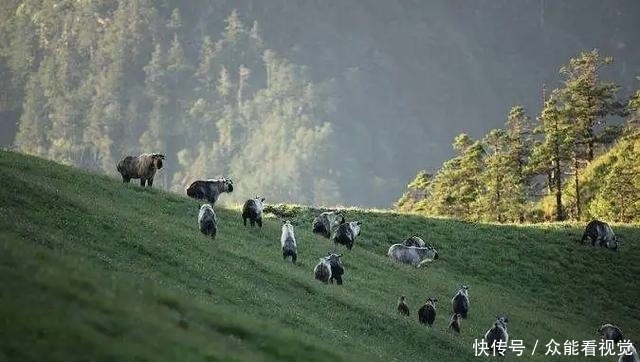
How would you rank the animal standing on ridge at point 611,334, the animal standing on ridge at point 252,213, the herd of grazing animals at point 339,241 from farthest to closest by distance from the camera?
the animal standing on ridge at point 611,334
the animal standing on ridge at point 252,213
the herd of grazing animals at point 339,241

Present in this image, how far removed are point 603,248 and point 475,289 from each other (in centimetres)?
1756

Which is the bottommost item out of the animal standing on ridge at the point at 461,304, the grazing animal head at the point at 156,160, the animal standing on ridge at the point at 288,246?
the animal standing on ridge at the point at 461,304

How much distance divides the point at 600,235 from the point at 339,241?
25.0 meters

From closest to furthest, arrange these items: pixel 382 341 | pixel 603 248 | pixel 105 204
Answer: pixel 382 341 < pixel 105 204 < pixel 603 248

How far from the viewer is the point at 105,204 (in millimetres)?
36062

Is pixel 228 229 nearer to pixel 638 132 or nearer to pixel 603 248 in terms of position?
pixel 603 248

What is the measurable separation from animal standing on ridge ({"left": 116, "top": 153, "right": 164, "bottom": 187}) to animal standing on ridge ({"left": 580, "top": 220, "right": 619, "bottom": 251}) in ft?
115

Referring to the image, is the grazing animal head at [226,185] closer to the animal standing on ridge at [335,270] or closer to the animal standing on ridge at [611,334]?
the animal standing on ridge at [335,270]

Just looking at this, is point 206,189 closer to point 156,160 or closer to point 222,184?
point 222,184

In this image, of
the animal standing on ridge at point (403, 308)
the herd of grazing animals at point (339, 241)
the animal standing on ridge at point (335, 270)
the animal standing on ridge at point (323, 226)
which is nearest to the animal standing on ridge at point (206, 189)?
the herd of grazing animals at point (339, 241)

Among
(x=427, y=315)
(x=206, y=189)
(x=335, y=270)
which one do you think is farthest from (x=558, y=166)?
(x=427, y=315)

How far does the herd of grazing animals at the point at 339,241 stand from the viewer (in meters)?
34.8

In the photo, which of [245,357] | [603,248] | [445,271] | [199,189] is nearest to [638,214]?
[603,248]

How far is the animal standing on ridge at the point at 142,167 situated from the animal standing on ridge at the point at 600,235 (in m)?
35.1
